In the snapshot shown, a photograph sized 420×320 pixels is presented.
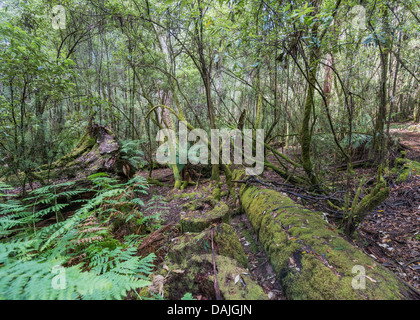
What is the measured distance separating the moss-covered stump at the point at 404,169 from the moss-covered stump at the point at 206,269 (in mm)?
4217

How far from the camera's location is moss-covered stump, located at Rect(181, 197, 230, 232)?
2641 millimetres

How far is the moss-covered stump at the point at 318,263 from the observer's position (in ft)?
Result: 4.27

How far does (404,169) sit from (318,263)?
14.5 ft

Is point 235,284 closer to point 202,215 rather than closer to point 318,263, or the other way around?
point 318,263

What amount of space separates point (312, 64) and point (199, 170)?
182 inches

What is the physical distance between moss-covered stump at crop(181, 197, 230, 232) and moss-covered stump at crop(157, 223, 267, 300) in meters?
0.41

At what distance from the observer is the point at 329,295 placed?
1.31m

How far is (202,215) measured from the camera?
9.30ft

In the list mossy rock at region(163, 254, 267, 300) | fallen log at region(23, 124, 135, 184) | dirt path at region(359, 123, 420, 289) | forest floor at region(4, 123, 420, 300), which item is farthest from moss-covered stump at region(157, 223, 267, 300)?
fallen log at region(23, 124, 135, 184)

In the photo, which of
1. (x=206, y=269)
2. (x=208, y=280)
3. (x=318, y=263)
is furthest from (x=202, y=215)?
(x=318, y=263)

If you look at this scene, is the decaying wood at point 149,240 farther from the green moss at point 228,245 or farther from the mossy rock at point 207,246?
the green moss at point 228,245

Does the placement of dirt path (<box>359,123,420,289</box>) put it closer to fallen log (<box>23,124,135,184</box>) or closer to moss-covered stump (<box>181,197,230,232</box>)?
moss-covered stump (<box>181,197,230,232</box>)
